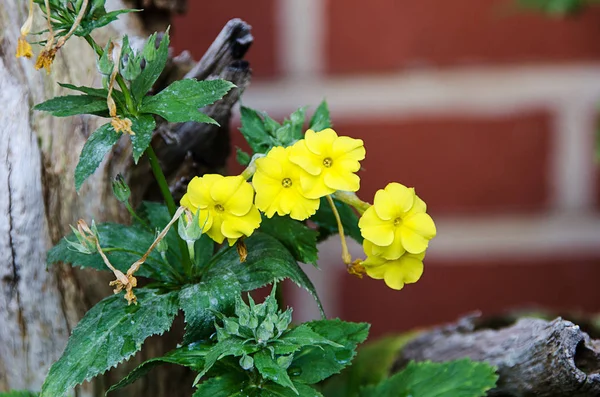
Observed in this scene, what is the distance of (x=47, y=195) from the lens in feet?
1.61

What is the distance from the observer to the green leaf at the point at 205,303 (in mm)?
392

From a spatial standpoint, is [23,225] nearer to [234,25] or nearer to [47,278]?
[47,278]

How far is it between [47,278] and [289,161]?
21cm

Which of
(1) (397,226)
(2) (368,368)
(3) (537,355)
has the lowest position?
(2) (368,368)

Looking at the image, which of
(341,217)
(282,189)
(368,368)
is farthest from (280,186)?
(368,368)

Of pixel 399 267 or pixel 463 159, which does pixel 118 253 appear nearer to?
pixel 399 267

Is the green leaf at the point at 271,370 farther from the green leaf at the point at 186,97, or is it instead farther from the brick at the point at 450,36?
Result: the brick at the point at 450,36

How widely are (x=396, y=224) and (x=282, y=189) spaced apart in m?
0.06

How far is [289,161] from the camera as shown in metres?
0.39

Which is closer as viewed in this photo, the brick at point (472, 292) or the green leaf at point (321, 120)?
the green leaf at point (321, 120)

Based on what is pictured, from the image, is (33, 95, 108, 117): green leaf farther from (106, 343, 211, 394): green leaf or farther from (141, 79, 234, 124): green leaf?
(106, 343, 211, 394): green leaf

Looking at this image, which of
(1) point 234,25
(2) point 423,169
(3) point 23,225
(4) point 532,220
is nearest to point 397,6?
(2) point 423,169

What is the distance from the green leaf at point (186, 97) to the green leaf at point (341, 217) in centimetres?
12

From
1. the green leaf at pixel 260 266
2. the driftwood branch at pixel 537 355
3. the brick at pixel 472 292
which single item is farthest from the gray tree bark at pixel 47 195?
the brick at pixel 472 292
